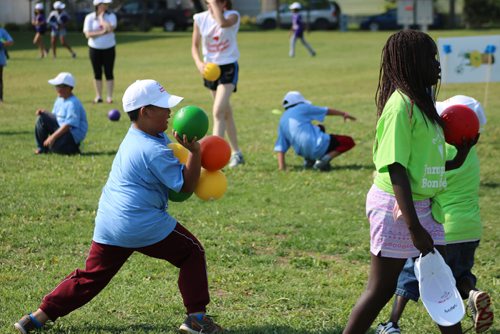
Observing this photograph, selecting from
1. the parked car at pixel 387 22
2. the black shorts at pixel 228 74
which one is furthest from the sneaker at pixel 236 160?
the parked car at pixel 387 22

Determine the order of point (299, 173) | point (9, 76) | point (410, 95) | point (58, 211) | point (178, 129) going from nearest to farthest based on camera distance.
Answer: point (410, 95) < point (178, 129) < point (58, 211) < point (299, 173) < point (9, 76)

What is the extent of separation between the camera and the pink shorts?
13.1ft

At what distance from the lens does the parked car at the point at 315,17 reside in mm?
55875

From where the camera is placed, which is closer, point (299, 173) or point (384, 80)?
point (384, 80)

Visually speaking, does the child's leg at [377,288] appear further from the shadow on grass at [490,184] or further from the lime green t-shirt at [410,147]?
the shadow on grass at [490,184]

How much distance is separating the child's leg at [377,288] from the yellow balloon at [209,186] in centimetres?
107

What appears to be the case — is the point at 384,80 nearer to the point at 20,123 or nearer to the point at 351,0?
the point at 20,123

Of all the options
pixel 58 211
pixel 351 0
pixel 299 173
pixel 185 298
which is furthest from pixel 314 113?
pixel 351 0

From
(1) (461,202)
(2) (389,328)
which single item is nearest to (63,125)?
(1) (461,202)

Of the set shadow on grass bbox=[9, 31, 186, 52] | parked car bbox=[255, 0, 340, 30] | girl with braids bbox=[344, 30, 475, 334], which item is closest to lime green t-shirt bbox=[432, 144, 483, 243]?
girl with braids bbox=[344, 30, 475, 334]

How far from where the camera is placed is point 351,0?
3147 inches

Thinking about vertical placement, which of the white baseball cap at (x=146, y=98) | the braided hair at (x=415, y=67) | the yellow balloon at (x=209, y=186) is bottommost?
the yellow balloon at (x=209, y=186)

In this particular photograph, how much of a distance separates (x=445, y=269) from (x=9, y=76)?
830 inches

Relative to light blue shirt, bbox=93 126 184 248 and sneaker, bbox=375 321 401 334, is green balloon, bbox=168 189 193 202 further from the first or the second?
sneaker, bbox=375 321 401 334
